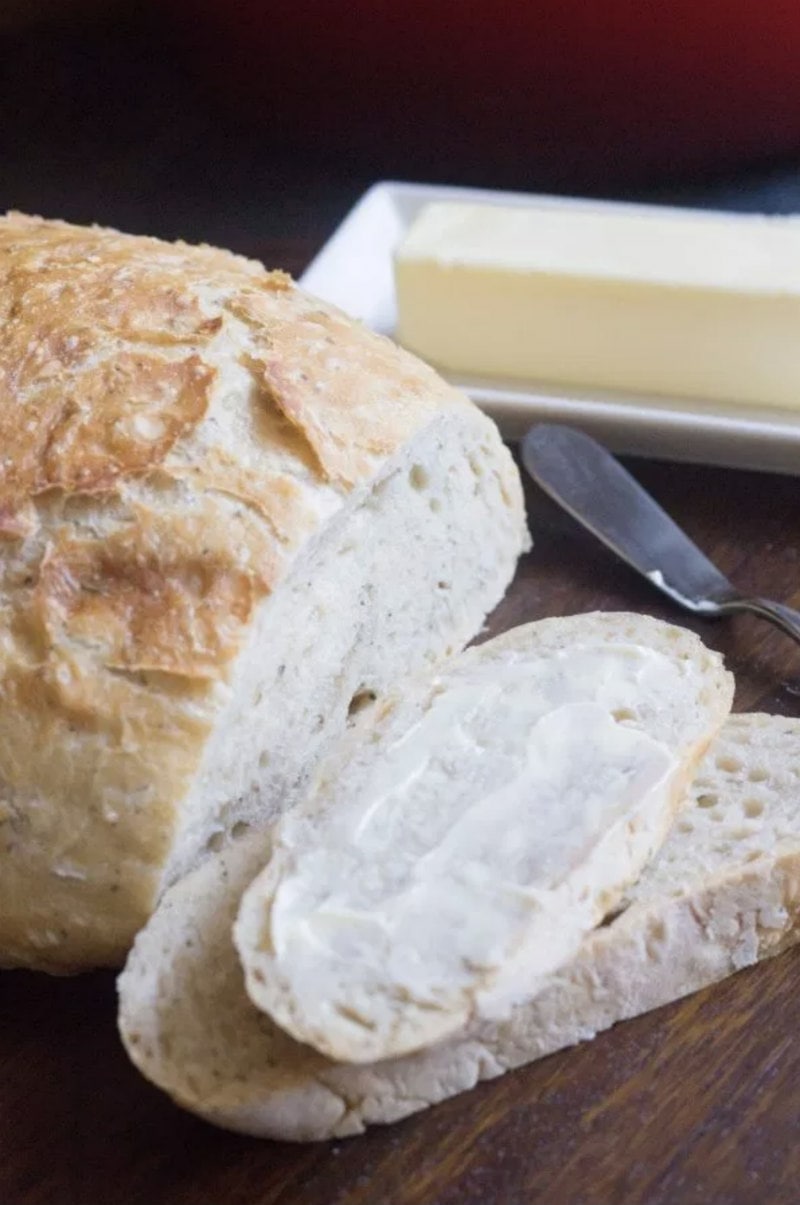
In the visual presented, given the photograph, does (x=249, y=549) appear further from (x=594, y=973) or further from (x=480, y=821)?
(x=594, y=973)

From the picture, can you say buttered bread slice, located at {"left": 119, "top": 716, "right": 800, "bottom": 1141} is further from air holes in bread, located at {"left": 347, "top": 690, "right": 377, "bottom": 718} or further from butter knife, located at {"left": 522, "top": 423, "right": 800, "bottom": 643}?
butter knife, located at {"left": 522, "top": 423, "right": 800, "bottom": 643}

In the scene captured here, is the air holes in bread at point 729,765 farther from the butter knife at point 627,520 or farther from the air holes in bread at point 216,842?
the air holes in bread at point 216,842

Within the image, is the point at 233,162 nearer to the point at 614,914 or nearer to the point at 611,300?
the point at 611,300

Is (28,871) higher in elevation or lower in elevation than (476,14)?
lower

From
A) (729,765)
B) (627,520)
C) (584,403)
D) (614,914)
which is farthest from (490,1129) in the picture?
(584,403)

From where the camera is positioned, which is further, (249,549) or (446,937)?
(249,549)

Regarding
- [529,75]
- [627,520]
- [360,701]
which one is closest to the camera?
[360,701]

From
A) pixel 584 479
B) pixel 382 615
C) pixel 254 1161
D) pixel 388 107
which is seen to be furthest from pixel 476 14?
pixel 254 1161
